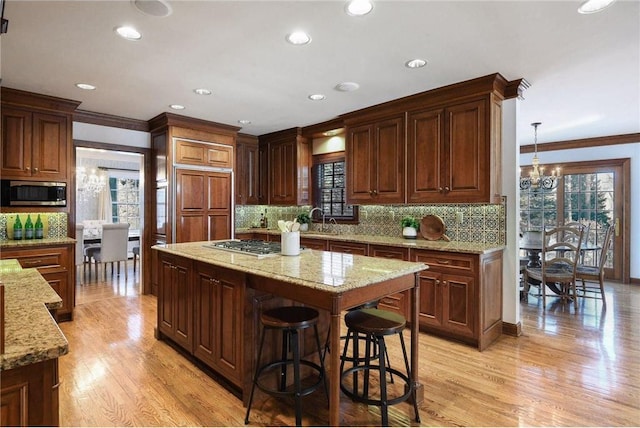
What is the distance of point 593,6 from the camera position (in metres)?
2.12

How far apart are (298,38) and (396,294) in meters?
2.56

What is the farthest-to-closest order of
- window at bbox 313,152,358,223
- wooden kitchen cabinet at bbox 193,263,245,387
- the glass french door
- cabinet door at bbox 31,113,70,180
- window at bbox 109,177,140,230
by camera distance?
window at bbox 109,177,140,230 → the glass french door → window at bbox 313,152,358,223 → cabinet door at bbox 31,113,70,180 → wooden kitchen cabinet at bbox 193,263,245,387

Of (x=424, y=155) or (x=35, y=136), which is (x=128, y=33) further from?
(x=424, y=155)

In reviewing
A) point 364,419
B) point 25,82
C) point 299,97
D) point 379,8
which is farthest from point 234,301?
point 25,82

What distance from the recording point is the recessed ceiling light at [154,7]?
208cm

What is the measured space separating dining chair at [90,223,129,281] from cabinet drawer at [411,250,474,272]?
5022mm

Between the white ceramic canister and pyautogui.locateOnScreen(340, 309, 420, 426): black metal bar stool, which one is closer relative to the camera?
pyautogui.locateOnScreen(340, 309, 420, 426): black metal bar stool

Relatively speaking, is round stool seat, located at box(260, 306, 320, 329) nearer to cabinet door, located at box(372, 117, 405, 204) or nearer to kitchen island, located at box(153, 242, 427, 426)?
kitchen island, located at box(153, 242, 427, 426)

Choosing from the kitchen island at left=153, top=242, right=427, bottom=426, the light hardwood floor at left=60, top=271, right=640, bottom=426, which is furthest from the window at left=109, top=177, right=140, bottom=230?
the kitchen island at left=153, top=242, right=427, bottom=426

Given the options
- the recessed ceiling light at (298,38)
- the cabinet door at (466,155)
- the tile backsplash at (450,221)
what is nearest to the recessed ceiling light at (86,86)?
the recessed ceiling light at (298,38)

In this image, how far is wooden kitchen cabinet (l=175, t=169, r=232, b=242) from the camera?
15.7 feet

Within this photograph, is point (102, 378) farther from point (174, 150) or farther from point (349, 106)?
point (349, 106)

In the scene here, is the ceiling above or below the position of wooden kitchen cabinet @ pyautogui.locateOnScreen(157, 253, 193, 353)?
above

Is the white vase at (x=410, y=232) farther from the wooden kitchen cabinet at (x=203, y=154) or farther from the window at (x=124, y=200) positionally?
the window at (x=124, y=200)
